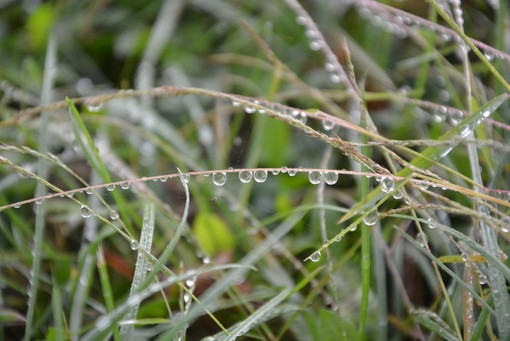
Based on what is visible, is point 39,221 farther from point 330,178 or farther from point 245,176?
point 330,178

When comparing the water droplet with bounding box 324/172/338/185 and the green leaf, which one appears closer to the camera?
the water droplet with bounding box 324/172/338/185

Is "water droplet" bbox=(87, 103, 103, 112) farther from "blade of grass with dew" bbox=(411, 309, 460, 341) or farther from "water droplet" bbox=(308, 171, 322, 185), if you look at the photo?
"blade of grass with dew" bbox=(411, 309, 460, 341)

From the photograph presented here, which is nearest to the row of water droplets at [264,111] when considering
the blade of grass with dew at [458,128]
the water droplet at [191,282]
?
the blade of grass with dew at [458,128]

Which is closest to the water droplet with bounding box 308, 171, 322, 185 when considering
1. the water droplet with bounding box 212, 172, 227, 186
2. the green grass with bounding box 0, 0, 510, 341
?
the green grass with bounding box 0, 0, 510, 341

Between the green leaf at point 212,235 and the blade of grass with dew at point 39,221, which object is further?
the green leaf at point 212,235

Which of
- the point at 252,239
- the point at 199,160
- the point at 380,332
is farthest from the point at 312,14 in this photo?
the point at 380,332

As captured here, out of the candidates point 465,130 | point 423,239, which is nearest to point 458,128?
point 465,130

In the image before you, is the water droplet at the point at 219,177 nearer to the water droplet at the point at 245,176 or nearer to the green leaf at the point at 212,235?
the water droplet at the point at 245,176

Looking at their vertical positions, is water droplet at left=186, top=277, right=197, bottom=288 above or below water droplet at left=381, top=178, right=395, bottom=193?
below
